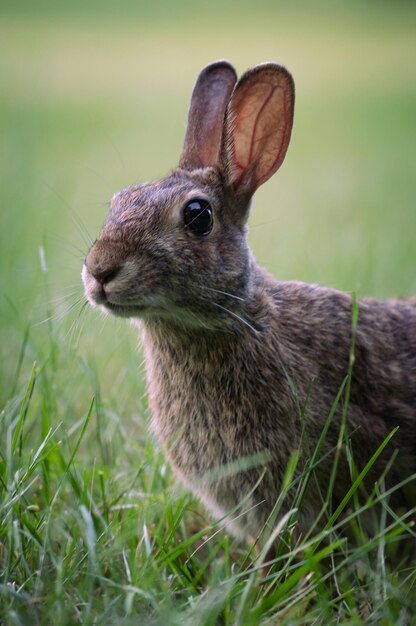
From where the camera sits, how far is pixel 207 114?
3.35 m

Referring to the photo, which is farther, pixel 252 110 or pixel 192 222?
pixel 252 110

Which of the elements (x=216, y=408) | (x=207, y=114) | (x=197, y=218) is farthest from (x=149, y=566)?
(x=207, y=114)

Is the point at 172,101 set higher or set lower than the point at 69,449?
higher

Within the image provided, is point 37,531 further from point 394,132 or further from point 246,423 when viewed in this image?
point 394,132

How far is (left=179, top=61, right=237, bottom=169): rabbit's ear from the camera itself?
10.8 feet

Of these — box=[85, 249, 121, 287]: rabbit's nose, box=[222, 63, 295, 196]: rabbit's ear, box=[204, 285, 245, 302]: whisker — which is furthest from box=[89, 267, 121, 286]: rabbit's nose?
box=[222, 63, 295, 196]: rabbit's ear

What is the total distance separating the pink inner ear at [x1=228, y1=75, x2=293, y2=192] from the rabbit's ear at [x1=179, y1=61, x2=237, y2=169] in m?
0.17

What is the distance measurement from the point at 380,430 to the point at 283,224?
3850mm

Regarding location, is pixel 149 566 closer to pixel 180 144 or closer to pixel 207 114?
pixel 207 114

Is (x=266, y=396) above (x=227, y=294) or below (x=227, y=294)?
below

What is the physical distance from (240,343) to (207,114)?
975 mm

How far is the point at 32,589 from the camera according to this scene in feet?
7.48

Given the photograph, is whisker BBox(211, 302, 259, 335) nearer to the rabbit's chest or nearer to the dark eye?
the rabbit's chest

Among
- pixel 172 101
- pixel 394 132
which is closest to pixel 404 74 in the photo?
pixel 394 132
